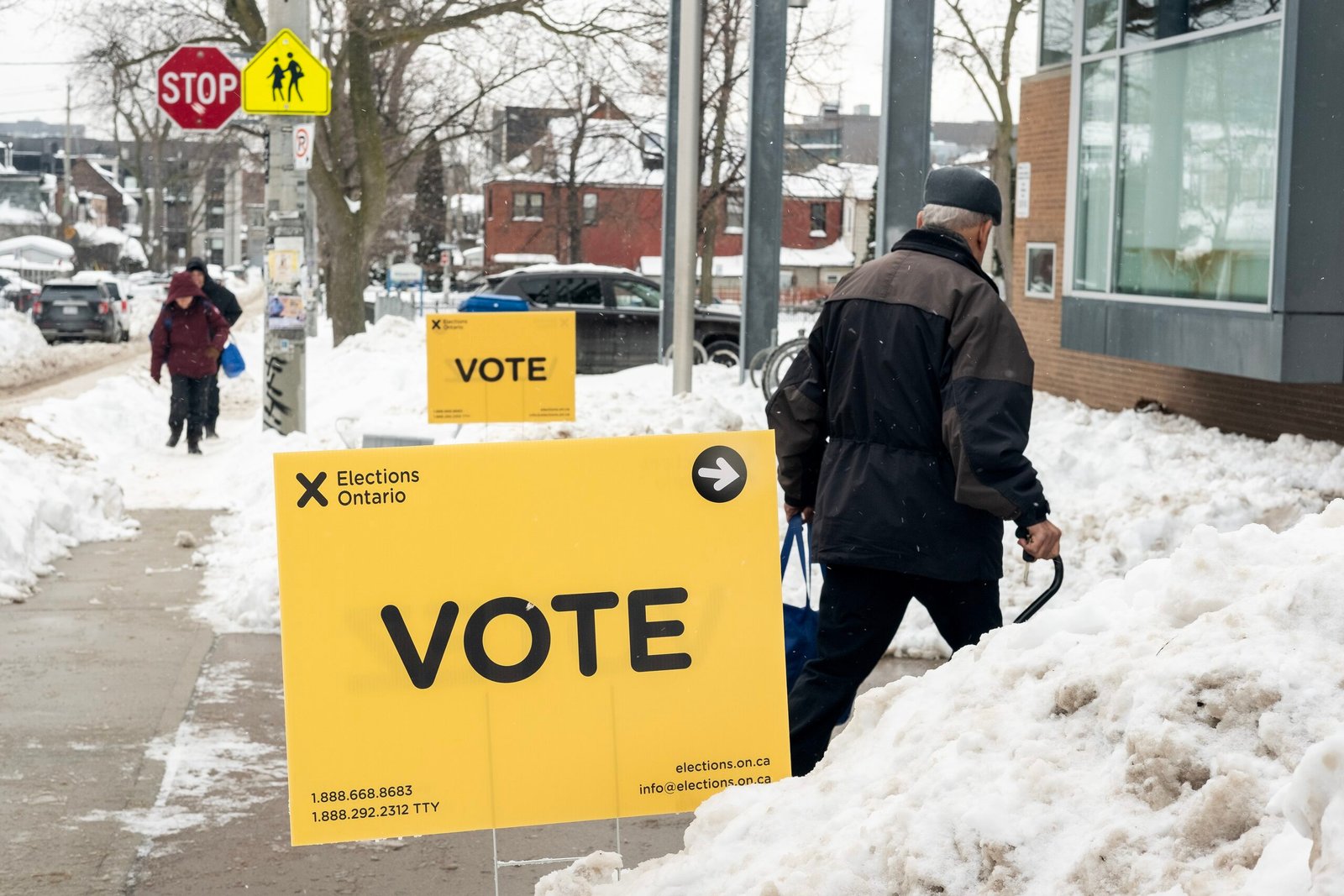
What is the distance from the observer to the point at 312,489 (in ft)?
11.7

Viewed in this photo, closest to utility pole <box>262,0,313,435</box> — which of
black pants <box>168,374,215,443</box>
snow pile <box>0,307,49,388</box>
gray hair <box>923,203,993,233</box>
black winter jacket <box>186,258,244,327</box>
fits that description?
black pants <box>168,374,215,443</box>

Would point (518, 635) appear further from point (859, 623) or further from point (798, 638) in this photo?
point (798, 638)

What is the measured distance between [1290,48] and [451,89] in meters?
25.8

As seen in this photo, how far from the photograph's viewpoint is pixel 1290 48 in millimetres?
10117

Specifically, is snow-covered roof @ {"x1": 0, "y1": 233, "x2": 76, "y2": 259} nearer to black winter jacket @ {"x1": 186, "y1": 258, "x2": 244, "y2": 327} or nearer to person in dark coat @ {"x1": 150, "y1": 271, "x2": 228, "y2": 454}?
black winter jacket @ {"x1": 186, "y1": 258, "x2": 244, "y2": 327}

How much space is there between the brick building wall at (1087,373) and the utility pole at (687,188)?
150 inches

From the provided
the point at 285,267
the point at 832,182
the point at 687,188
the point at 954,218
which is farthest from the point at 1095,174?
the point at 832,182

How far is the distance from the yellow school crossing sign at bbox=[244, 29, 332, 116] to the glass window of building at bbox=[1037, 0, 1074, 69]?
6.96 meters

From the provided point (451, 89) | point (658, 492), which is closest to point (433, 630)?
point (658, 492)

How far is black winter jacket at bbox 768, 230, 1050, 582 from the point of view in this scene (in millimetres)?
4203

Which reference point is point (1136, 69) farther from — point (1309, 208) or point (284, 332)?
point (284, 332)

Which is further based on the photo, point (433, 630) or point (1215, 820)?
point (433, 630)

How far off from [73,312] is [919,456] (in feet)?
112

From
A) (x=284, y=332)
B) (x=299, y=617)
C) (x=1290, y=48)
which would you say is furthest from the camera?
(x=284, y=332)
